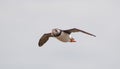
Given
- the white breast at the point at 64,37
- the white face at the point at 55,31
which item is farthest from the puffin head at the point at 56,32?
the white breast at the point at 64,37

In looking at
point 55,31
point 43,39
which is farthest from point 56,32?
point 43,39

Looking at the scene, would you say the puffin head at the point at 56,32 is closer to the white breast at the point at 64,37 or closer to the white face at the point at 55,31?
the white face at the point at 55,31

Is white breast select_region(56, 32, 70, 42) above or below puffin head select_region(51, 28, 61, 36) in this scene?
below

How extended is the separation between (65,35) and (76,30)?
2158 mm

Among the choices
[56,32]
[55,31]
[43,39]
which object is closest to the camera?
[56,32]

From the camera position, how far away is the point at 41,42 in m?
33.4

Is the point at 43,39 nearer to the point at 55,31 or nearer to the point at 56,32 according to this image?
the point at 55,31

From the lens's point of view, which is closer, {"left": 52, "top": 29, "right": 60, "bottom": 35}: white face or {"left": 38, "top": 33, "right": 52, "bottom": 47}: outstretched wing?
{"left": 52, "top": 29, "right": 60, "bottom": 35}: white face

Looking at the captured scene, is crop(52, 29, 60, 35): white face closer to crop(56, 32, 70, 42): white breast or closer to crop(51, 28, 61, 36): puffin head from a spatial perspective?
crop(51, 28, 61, 36): puffin head

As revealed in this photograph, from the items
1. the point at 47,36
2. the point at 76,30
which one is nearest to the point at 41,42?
the point at 47,36

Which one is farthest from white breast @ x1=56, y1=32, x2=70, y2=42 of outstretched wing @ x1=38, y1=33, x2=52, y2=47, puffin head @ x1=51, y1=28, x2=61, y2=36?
outstretched wing @ x1=38, y1=33, x2=52, y2=47

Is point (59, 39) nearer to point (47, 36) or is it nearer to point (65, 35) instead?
point (65, 35)

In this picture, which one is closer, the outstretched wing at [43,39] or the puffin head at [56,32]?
the puffin head at [56,32]

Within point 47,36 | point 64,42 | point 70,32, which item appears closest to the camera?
point 64,42
